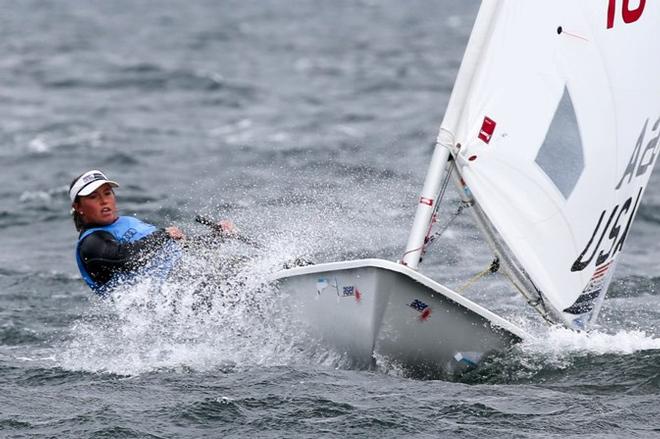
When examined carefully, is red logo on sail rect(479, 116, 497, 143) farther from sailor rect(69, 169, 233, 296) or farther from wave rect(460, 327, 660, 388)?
sailor rect(69, 169, 233, 296)

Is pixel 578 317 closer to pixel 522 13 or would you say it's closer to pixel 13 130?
pixel 522 13

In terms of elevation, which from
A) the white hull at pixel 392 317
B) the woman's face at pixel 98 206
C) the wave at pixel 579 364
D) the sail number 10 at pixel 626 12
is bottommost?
the wave at pixel 579 364

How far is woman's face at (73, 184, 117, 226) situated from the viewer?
23.8ft

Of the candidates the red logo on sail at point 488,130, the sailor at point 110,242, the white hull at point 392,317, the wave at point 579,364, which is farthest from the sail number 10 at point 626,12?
the sailor at point 110,242

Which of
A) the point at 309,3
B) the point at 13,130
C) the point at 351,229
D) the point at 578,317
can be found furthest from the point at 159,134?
the point at 309,3

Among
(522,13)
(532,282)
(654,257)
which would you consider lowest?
(654,257)

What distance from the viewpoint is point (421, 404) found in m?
6.09

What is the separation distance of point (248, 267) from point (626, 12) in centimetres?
249

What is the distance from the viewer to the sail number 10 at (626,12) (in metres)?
6.22

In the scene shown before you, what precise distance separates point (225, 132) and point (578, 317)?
1020cm

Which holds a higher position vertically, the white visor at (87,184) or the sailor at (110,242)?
the white visor at (87,184)

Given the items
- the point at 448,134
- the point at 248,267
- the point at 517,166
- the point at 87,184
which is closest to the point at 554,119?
Result: the point at 517,166

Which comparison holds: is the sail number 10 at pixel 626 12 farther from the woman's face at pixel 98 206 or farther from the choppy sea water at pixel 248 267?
the woman's face at pixel 98 206

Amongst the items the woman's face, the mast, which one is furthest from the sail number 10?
the woman's face
